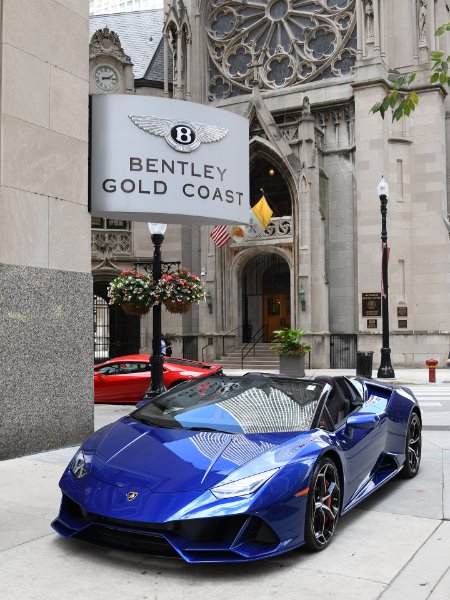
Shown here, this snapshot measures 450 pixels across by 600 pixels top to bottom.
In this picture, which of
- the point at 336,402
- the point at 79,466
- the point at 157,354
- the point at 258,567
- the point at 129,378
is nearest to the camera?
the point at 258,567

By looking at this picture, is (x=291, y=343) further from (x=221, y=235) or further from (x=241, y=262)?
(x=241, y=262)

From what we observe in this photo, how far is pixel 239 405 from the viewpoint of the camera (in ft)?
18.7

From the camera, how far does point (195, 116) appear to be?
34.0ft

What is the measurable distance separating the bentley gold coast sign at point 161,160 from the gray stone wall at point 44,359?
57.5 inches

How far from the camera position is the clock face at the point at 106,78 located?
33.9m

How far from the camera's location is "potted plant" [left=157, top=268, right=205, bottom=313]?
13464mm

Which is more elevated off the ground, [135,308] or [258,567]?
[135,308]

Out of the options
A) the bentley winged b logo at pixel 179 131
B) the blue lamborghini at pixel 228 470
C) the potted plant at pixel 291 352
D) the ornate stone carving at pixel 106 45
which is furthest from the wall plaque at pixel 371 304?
the blue lamborghini at pixel 228 470

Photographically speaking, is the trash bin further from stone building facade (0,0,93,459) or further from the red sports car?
stone building facade (0,0,93,459)

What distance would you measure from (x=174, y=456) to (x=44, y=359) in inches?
167

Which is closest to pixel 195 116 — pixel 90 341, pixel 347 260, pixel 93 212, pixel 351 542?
pixel 93 212

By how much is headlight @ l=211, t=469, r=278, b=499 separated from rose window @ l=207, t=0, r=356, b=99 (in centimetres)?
2869

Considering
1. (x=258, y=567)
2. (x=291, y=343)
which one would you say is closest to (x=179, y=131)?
(x=258, y=567)

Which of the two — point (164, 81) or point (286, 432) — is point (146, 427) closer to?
point (286, 432)
